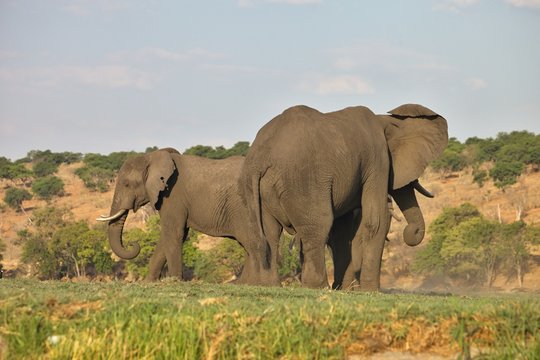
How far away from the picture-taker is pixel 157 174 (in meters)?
19.2

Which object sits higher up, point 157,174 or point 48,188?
point 48,188

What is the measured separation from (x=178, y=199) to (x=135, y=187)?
2.98ft

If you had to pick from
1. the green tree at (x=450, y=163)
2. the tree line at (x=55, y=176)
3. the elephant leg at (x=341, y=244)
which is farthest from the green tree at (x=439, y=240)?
the tree line at (x=55, y=176)

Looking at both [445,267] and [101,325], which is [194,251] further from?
[101,325]

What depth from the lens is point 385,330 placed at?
878 cm

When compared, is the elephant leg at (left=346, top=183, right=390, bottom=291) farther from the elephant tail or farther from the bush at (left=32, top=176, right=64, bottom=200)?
the bush at (left=32, top=176, right=64, bottom=200)

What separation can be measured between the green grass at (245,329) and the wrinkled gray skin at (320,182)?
15.4 feet

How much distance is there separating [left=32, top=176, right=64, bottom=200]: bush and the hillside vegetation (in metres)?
0.06

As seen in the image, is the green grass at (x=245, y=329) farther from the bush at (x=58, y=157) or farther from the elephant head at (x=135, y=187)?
the bush at (x=58, y=157)

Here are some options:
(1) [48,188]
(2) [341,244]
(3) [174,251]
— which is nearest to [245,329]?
(2) [341,244]

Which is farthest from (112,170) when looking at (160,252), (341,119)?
(341,119)

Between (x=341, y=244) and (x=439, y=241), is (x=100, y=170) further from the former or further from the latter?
(x=341, y=244)

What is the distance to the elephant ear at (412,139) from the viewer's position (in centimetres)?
1599

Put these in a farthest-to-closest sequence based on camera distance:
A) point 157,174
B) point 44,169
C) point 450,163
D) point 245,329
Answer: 1. point 44,169
2. point 450,163
3. point 157,174
4. point 245,329
